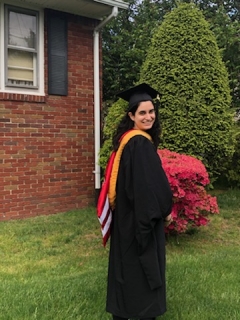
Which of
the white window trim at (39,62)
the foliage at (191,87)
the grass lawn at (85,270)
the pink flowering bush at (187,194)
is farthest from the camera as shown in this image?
the white window trim at (39,62)

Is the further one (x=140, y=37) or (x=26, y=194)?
(x=140, y=37)

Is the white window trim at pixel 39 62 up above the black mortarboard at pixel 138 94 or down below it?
above

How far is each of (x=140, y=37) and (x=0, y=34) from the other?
465cm

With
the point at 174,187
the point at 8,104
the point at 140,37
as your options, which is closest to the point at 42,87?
the point at 8,104

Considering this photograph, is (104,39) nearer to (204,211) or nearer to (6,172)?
(6,172)

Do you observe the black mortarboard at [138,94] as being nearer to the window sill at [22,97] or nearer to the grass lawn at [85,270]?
the grass lawn at [85,270]

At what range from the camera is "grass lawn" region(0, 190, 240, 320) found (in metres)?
3.55

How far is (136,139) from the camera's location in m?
2.86

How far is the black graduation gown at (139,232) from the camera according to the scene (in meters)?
2.73

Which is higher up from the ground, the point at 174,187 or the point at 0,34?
the point at 0,34

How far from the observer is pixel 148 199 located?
8.91 ft

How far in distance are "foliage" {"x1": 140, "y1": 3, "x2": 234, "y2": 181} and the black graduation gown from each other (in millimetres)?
4051

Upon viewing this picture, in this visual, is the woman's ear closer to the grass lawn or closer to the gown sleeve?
the gown sleeve

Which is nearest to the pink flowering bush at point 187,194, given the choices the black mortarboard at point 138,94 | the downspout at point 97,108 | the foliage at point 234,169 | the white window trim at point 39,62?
the black mortarboard at point 138,94
